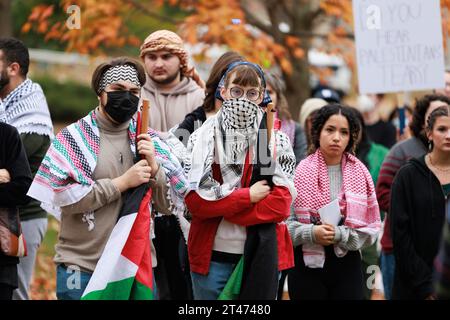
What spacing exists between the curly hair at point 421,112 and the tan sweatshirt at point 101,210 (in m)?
2.81

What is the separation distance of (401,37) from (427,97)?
775 mm

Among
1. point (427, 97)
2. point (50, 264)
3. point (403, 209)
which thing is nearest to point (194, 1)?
point (50, 264)

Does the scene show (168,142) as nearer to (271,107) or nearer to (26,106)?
(271,107)

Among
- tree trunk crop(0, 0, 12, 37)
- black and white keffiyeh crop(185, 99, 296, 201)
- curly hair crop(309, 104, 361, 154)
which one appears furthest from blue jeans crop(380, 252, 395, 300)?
tree trunk crop(0, 0, 12, 37)

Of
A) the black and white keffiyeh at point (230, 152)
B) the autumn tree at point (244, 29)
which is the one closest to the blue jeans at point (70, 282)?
the black and white keffiyeh at point (230, 152)

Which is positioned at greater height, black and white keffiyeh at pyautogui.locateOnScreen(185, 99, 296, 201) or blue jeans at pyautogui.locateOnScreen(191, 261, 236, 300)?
black and white keffiyeh at pyautogui.locateOnScreen(185, 99, 296, 201)

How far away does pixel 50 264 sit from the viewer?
1264 cm

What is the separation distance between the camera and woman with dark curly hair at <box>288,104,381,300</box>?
22.0ft

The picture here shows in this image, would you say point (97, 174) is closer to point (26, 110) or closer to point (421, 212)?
point (26, 110)

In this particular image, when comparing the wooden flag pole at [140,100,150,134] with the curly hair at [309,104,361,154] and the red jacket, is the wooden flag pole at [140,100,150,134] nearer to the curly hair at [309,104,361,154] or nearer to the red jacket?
the red jacket

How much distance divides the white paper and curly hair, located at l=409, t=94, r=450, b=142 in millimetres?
1714

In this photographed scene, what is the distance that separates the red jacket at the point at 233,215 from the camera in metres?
5.92

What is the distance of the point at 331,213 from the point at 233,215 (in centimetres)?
103

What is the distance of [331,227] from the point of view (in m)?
6.67
